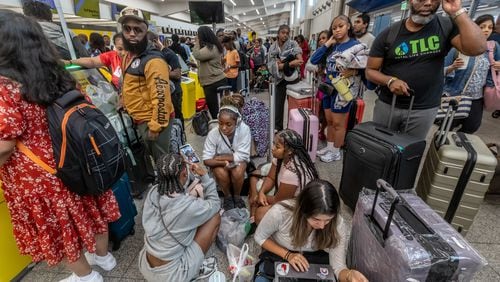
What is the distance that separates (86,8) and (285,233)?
422cm

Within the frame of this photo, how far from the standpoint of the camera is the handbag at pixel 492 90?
2023 millimetres

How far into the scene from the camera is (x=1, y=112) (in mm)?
897

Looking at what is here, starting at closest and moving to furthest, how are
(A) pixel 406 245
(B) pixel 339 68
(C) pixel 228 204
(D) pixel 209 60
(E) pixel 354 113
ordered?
Result: (A) pixel 406 245
(C) pixel 228 204
(B) pixel 339 68
(E) pixel 354 113
(D) pixel 209 60

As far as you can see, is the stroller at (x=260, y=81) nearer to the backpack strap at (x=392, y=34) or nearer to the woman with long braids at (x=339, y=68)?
the woman with long braids at (x=339, y=68)

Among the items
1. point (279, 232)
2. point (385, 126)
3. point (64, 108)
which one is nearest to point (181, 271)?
point (279, 232)

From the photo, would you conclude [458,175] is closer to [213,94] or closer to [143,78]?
[143,78]

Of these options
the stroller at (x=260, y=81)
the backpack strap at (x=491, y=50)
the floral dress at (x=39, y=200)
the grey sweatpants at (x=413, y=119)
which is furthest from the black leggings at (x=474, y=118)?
the stroller at (x=260, y=81)

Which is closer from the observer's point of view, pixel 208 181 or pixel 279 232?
pixel 279 232

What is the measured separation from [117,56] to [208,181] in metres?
1.72

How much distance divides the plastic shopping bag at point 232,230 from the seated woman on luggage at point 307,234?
13.8 inches

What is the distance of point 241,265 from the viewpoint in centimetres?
139

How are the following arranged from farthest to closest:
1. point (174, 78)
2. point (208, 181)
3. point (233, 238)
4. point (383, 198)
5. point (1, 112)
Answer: point (174, 78) < point (233, 238) < point (208, 181) < point (383, 198) < point (1, 112)

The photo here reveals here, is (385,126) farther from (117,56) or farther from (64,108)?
(117,56)

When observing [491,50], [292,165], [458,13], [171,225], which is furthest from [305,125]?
[491,50]
